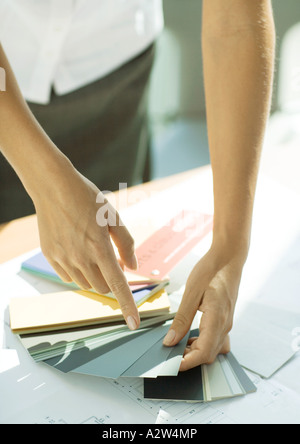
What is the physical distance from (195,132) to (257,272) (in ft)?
8.40

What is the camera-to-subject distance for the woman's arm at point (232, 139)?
2.72 feet

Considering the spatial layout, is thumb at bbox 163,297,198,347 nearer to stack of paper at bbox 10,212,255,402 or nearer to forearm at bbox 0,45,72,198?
stack of paper at bbox 10,212,255,402

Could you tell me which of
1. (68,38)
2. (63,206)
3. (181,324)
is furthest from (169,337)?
(68,38)

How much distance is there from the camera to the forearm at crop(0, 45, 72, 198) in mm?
822

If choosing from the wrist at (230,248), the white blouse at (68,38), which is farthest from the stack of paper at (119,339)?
the white blouse at (68,38)

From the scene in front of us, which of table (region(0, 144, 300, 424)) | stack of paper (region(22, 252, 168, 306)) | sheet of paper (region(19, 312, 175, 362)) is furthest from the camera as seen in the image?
stack of paper (region(22, 252, 168, 306))

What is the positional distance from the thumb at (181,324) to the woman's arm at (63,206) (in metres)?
0.06

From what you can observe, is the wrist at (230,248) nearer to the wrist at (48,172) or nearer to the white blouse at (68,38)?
the wrist at (48,172)

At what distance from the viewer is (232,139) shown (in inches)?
34.4

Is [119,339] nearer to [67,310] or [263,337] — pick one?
[67,310]

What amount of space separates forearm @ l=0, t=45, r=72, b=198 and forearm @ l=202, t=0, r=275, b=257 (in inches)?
10.4

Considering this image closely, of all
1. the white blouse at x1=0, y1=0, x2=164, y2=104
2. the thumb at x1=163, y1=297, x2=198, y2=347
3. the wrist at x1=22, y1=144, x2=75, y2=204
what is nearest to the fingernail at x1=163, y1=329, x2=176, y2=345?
the thumb at x1=163, y1=297, x2=198, y2=347
